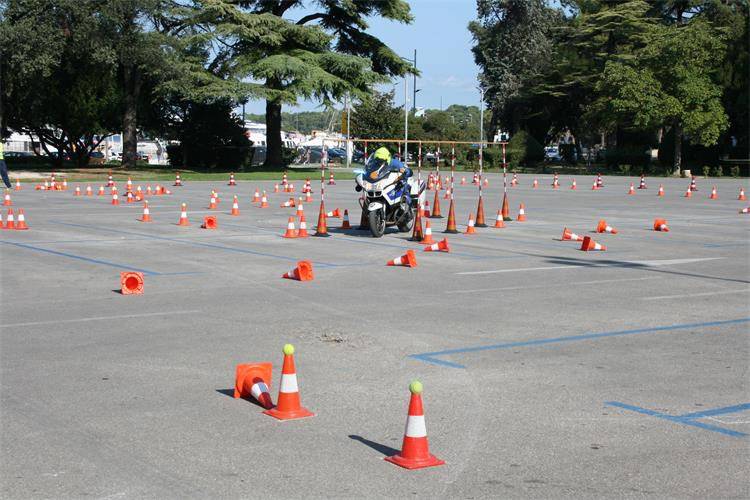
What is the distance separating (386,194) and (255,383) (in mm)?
12658

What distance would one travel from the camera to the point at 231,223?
2245cm

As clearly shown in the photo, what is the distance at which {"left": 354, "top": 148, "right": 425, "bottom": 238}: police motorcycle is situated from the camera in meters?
19.3

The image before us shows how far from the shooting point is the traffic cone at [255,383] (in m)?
6.83

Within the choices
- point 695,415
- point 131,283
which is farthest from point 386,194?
point 695,415

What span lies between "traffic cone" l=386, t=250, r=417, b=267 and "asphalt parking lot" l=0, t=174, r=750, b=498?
15 cm

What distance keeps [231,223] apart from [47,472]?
1715 cm

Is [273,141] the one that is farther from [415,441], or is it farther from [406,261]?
[415,441]

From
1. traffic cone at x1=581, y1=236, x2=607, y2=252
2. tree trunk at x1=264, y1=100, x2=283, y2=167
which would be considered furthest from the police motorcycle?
tree trunk at x1=264, y1=100, x2=283, y2=167

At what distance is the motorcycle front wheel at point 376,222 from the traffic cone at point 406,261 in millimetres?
4277

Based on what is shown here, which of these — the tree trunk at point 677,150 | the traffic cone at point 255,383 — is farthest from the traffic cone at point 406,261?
the tree trunk at point 677,150

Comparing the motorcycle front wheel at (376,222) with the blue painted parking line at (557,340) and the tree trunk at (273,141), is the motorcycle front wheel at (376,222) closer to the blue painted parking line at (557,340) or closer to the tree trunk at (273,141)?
the blue painted parking line at (557,340)

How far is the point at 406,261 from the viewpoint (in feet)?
48.8

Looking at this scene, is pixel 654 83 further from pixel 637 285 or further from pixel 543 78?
pixel 637 285

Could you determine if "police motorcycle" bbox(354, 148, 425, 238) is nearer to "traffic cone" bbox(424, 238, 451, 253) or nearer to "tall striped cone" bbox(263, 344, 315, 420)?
"traffic cone" bbox(424, 238, 451, 253)
